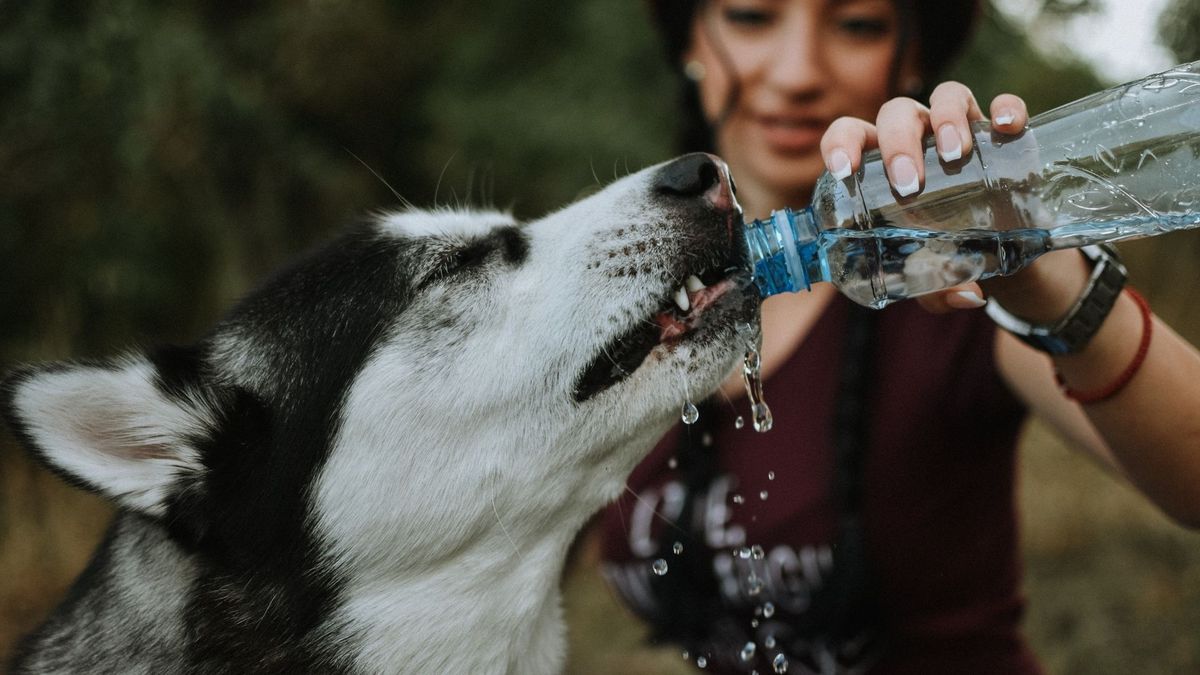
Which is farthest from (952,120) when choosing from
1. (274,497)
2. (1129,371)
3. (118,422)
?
(118,422)

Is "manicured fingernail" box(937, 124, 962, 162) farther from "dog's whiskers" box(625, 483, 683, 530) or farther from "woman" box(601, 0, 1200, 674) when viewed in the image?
"dog's whiskers" box(625, 483, 683, 530)

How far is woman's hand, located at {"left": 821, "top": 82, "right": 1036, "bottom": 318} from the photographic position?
1571mm

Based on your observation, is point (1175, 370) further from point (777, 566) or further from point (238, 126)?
point (238, 126)

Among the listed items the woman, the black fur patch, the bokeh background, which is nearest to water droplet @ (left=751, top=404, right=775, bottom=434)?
the woman

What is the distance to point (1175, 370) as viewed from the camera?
1866 mm

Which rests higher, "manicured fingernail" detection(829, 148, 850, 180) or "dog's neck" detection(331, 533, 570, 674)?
"manicured fingernail" detection(829, 148, 850, 180)

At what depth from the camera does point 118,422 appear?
1933mm

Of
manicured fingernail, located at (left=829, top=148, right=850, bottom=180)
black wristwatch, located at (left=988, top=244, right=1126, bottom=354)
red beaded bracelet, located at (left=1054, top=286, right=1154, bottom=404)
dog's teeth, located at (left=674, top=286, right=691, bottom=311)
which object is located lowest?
red beaded bracelet, located at (left=1054, top=286, right=1154, bottom=404)

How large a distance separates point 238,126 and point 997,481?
15.2 ft

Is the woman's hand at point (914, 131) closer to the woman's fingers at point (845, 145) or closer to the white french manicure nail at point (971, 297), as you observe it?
the woman's fingers at point (845, 145)

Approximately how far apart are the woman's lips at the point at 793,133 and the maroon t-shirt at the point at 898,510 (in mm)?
490

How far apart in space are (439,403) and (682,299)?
0.55 meters

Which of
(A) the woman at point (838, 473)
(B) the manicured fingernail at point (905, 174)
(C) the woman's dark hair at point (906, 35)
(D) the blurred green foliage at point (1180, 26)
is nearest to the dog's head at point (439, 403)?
(B) the manicured fingernail at point (905, 174)

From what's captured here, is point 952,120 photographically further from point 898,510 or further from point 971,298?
point 898,510
